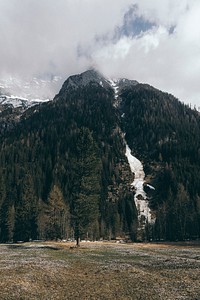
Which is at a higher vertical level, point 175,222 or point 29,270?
point 175,222

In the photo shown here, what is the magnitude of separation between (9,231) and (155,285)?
125 m

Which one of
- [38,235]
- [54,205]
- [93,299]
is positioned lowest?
[93,299]

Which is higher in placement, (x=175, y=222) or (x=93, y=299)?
(x=175, y=222)

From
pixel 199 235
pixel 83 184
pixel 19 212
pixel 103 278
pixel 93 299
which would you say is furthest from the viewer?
pixel 199 235

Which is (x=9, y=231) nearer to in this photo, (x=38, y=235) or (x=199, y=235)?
(x=38, y=235)

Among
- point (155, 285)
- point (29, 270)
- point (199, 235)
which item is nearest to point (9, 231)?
point (199, 235)

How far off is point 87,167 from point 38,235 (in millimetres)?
87586

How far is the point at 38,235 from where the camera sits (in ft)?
498

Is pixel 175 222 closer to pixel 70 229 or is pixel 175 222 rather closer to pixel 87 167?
pixel 70 229

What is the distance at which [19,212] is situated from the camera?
439ft

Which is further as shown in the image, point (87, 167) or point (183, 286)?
point (87, 167)

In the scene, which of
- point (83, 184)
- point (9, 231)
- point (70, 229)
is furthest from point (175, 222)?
point (83, 184)

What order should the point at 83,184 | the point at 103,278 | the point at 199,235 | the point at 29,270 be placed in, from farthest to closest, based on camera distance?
the point at 199,235 → the point at 83,184 → the point at 29,270 → the point at 103,278

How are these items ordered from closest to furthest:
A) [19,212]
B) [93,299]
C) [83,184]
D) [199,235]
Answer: [93,299], [83,184], [19,212], [199,235]
